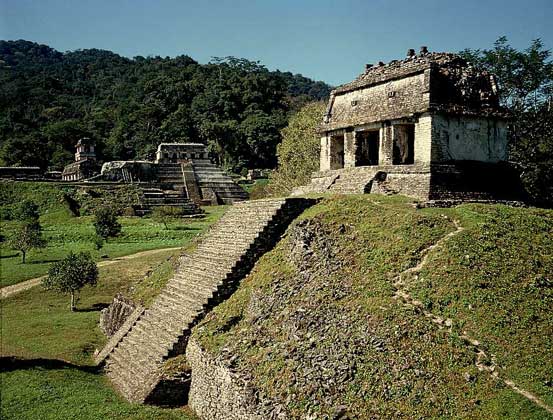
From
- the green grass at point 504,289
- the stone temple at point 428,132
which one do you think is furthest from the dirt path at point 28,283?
the green grass at point 504,289

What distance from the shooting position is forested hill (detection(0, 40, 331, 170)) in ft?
221

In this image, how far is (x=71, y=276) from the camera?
17.9 m

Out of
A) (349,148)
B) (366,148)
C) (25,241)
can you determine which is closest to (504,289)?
(349,148)

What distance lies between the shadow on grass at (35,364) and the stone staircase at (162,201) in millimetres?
26453

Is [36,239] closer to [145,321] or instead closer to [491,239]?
[145,321]

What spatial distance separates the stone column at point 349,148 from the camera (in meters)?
15.0

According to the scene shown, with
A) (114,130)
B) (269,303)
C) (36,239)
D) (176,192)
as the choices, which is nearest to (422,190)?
(269,303)

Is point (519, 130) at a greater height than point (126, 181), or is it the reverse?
point (519, 130)

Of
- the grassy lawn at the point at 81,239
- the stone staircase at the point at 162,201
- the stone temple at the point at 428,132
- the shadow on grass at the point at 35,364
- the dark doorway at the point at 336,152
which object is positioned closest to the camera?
the shadow on grass at the point at 35,364

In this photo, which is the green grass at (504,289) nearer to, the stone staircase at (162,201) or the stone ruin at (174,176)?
the stone staircase at (162,201)

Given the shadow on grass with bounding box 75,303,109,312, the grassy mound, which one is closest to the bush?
the shadow on grass with bounding box 75,303,109,312

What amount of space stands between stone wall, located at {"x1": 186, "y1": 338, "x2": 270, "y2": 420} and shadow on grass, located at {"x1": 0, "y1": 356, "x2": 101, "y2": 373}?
2.89m

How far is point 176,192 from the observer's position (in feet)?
149

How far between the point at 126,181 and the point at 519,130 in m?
31.3
